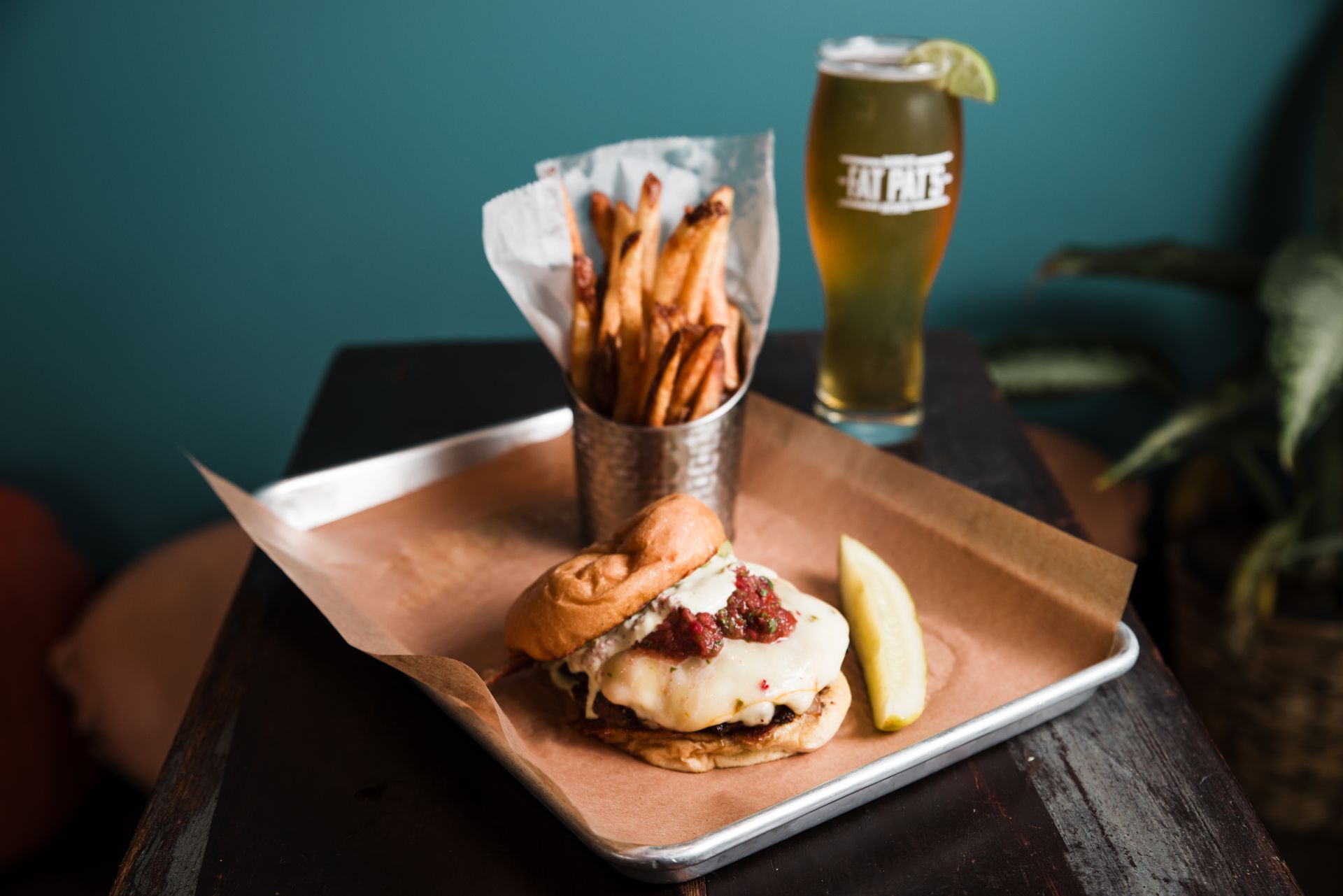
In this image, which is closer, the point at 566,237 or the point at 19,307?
the point at 566,237

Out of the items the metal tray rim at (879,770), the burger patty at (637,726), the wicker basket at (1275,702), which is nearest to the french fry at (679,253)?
the burger patty at (637,726)

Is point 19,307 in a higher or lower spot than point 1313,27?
lower

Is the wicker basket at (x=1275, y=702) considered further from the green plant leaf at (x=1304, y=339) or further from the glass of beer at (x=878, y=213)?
the glass of beer at (x=878, y=213)

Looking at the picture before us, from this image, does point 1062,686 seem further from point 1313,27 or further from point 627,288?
point 1313,27

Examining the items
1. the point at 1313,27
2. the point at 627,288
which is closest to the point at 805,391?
the point at 627,288

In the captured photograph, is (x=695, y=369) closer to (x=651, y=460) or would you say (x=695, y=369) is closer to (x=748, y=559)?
(x=651, y=460)
